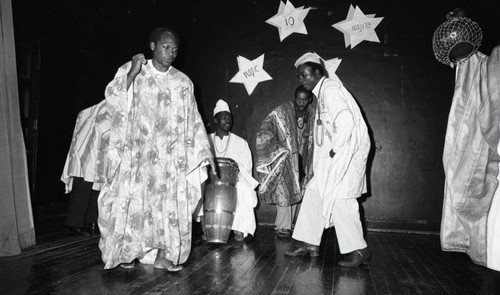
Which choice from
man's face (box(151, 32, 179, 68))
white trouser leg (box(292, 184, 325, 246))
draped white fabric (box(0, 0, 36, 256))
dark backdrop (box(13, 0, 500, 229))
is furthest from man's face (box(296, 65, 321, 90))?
draped white fabric (box(0, 0, 36, 256))

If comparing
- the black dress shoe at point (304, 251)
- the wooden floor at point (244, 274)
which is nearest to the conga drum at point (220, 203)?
A: the wooden floor at point (244, 274)

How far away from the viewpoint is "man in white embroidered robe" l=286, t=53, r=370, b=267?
3.37m

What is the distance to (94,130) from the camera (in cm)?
444

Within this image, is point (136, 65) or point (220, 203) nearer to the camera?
point (136, 65)

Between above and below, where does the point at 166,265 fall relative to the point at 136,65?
below

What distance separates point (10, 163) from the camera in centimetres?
343

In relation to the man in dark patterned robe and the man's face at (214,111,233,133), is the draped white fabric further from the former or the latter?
the man in dark patterned robe

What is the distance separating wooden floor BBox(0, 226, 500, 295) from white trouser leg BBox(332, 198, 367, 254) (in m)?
0.18

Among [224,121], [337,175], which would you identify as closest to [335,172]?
[337,175]

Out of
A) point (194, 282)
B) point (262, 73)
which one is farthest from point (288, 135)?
point (194, 282)

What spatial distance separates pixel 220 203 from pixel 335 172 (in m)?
1.38

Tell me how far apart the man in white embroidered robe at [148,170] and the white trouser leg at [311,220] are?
37.9 inches

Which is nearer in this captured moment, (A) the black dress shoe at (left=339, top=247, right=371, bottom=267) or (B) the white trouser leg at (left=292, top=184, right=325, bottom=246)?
(A) the black dress shoe at (left=339, top=247, right=371, bottom=267)

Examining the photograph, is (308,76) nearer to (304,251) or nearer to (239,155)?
(304,251)
